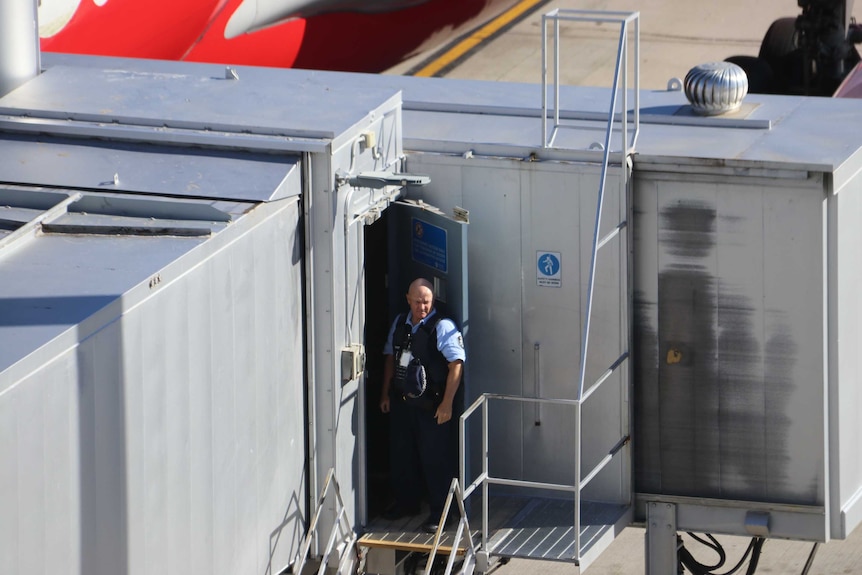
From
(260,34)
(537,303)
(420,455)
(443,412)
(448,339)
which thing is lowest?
(420,455)

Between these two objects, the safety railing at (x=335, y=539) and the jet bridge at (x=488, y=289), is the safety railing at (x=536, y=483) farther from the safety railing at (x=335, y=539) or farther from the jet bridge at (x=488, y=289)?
Answer: the safety railing at (x=335, y=539)

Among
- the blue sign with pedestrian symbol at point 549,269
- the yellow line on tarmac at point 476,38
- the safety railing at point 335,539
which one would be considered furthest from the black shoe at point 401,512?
the yellow line on tarmac at point 476,38

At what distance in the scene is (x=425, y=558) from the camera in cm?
1166

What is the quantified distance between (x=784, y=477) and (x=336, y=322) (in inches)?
133

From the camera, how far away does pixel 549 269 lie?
435 inches

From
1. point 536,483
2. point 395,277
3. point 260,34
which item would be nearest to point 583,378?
point 536,483

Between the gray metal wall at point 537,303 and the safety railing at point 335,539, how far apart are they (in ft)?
4.44

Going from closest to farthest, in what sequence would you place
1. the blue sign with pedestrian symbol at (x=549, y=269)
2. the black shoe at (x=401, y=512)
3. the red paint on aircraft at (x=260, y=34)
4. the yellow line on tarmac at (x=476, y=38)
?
the blue sign with pedestrian symbol at (x=549, y=269) < the black shoe at (x=401, y=512) < the red paint on aircraft at (x=260, y=34) < the yellow line on tarmac at (x=476, y=38)

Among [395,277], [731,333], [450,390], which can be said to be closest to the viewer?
[450,390]

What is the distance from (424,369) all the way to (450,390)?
23 centimetres

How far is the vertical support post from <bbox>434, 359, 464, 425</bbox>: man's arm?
171 cm

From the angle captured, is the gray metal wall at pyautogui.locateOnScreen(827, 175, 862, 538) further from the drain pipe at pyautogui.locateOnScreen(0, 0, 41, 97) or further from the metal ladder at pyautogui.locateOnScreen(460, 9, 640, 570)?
the drain pipe at pyautogui.locateOnScreen(0, 0, 41, 97)

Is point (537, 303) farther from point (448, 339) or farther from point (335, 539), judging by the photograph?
point (335, 539)

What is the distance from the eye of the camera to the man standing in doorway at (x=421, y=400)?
1066 cm
